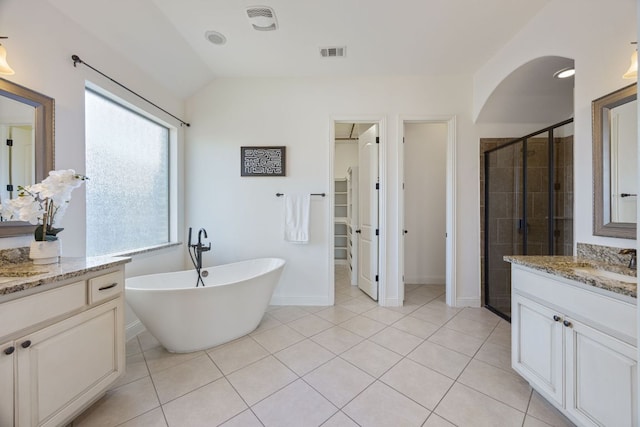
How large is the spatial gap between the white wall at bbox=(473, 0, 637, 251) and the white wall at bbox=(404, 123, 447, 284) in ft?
A: 5.78

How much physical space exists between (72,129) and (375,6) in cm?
240

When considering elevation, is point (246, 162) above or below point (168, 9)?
below

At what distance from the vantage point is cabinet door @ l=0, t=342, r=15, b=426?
95cm

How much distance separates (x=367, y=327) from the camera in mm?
2389

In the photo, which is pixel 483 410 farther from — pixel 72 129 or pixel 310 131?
pixel 72 129

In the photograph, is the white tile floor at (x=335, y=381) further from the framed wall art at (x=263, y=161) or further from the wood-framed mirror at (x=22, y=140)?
the framed wall art at (x=263, y=161)

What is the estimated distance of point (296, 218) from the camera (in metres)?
2.86

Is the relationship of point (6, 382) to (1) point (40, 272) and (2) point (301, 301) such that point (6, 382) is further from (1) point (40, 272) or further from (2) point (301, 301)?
(2) point (301, 301)

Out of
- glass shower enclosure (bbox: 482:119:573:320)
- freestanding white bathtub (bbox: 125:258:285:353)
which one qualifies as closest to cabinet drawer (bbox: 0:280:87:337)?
freestanding white bathtub (bbox: 125:258:285:353)

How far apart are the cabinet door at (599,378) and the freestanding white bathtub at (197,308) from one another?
80.3 inches

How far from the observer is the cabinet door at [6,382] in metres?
0.95

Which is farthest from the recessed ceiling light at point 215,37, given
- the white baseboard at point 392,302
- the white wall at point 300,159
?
the white baseboard at point 392,302

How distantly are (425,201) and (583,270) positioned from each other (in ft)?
8.44

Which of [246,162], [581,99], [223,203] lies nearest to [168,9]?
[246,162]
